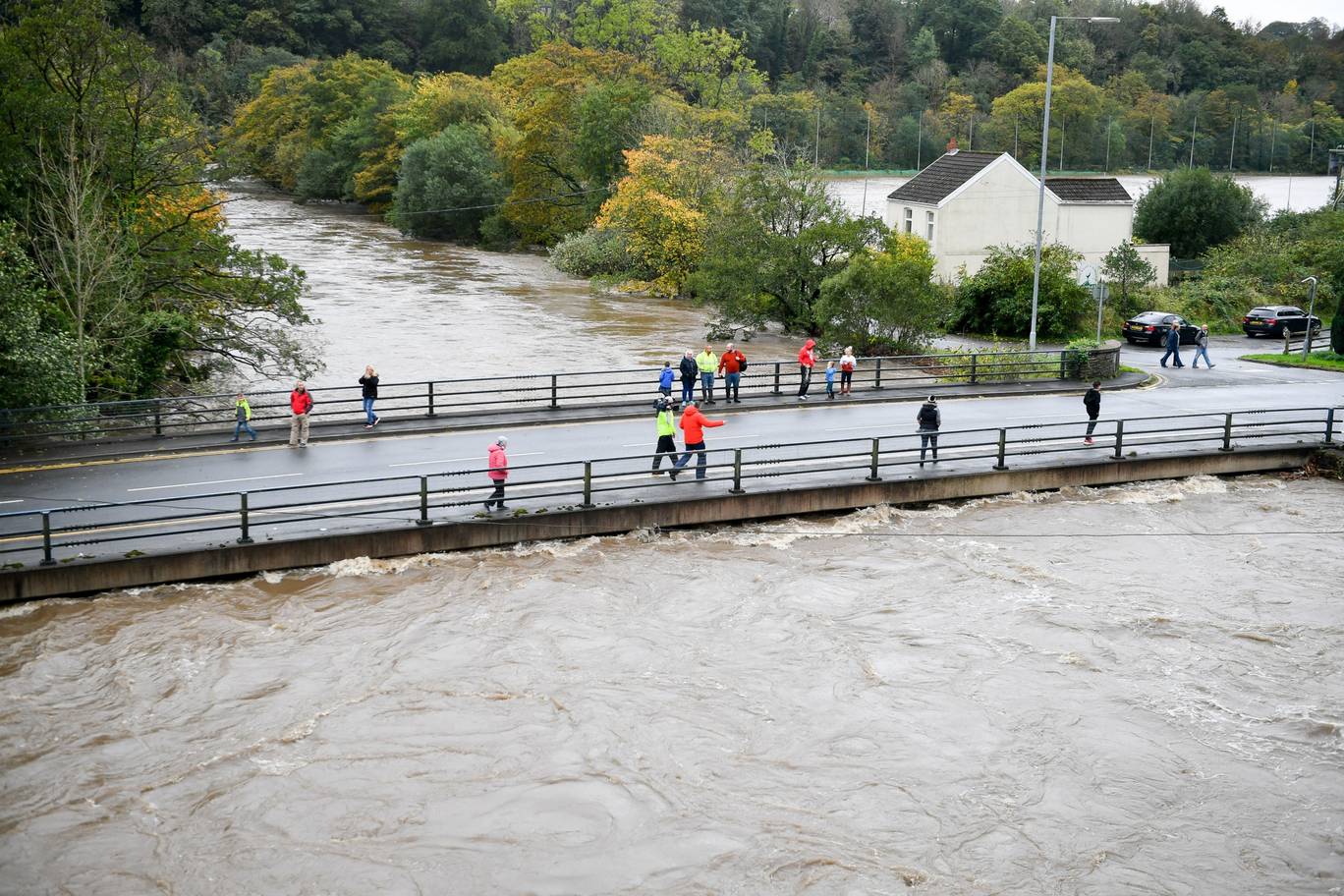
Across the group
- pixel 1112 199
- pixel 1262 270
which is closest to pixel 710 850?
pixel 1112 199

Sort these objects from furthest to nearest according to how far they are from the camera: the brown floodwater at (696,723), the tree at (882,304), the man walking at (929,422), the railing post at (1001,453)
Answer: the tree at (882,304)
the railing post at (1001,453)
the man walking at (929,422)
the brown floodwater at (696,723)

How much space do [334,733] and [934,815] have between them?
7.48m

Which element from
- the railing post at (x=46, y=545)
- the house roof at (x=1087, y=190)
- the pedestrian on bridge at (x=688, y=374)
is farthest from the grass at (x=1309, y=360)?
the railing post at (x=46, y=545)

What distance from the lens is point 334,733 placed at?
16.4m

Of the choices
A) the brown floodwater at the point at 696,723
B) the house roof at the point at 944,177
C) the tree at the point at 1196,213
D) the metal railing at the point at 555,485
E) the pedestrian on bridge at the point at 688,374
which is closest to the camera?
the brown floodwater at the point at 696,723

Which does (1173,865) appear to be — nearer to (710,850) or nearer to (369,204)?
(710,850)

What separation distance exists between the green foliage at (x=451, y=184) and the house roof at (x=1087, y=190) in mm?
38494

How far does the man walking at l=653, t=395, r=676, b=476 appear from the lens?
23984mm

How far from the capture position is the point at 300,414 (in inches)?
1012

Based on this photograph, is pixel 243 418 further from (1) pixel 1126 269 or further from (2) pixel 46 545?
(1) pixel 1126 269

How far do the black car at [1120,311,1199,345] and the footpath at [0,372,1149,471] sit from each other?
30.0 ft

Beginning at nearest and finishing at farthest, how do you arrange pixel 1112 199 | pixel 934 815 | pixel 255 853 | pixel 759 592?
pixel 255 853, pixel 934 815, pixel 759 592, pixel 1112 199

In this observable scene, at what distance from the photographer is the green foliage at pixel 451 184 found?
3223 inches

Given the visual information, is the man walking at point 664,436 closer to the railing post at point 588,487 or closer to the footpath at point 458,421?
the railing post at point 588,487
